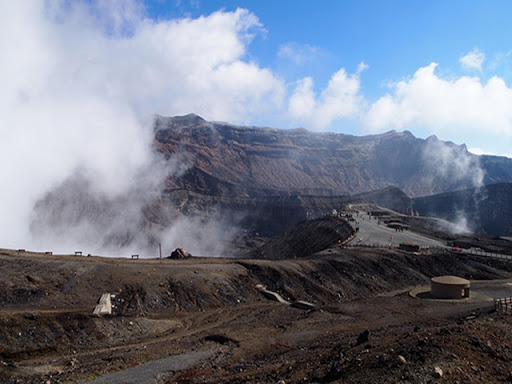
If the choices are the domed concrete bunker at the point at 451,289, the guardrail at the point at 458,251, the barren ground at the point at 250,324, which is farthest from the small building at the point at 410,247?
the domed concrete bunker at the point at 451,289

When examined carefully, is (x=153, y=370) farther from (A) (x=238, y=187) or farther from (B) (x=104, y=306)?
(A) (x=238, y=187)

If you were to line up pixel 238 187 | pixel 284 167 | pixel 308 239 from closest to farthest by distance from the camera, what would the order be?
pixel 308 239, pixel 238 187, pixel 284 167

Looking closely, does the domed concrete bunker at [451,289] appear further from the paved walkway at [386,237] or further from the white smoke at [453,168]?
the white smoke at [453,168]

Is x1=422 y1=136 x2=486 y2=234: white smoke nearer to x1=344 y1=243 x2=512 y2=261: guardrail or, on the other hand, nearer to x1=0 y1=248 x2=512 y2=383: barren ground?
x1=344 y1=243 x2=512 y2=261: guardrail

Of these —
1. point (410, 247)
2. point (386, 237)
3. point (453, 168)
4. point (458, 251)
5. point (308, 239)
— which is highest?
point (453, 168)

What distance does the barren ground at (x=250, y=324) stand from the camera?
1277 cm

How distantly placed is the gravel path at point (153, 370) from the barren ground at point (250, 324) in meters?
0.09

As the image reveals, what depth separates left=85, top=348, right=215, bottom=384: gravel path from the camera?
16.3m

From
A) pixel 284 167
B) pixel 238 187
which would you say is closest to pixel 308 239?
pixel 238 187

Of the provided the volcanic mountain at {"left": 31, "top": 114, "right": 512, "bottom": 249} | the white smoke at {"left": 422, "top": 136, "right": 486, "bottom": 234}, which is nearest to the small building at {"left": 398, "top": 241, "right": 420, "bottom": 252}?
the volcanic mountain at {"left": 31, "top": 114, "right": 512, "bottom": 249}

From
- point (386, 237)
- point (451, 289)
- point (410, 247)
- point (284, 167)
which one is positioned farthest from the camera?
point (284, 167)

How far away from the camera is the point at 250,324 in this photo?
2505 cm

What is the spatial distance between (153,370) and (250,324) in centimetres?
874

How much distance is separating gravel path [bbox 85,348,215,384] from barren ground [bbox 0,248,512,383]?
88 mm
